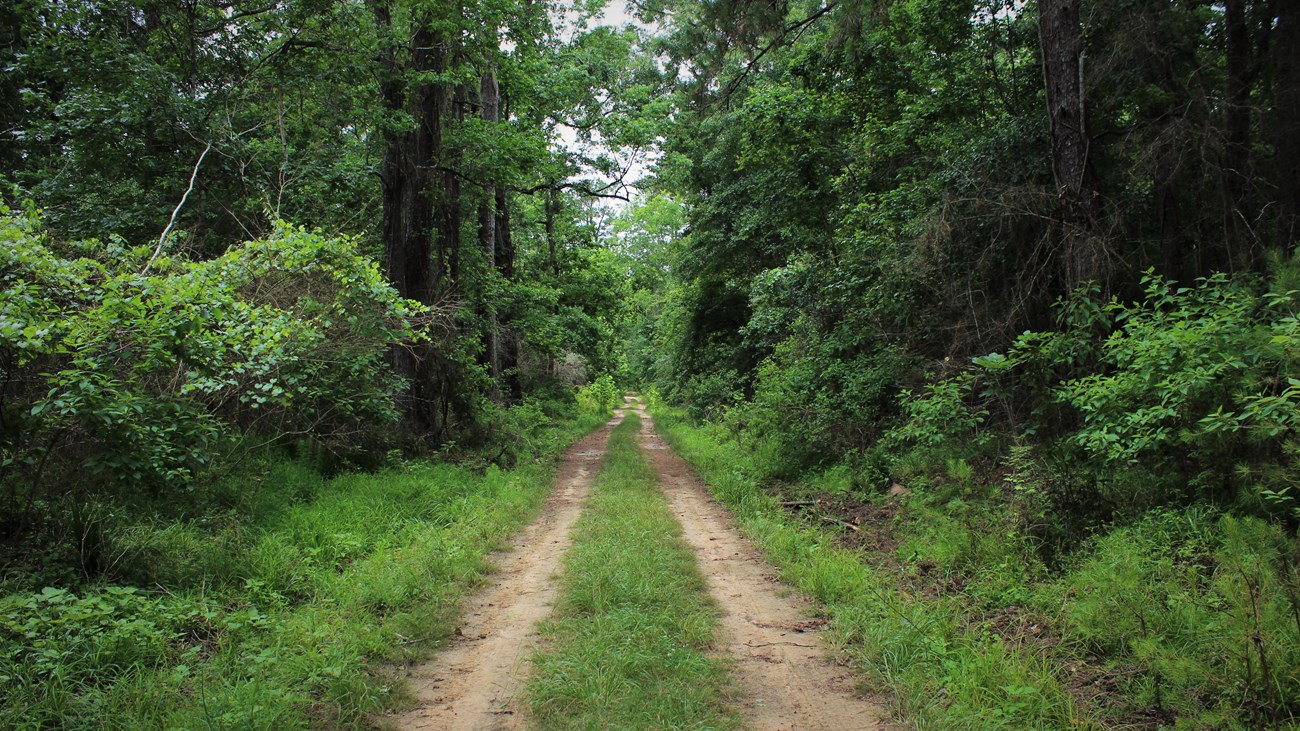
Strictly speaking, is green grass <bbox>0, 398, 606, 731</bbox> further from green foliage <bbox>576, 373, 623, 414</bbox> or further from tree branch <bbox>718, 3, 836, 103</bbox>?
green foliage <bbox>576, 373, 623, 414</bbox>

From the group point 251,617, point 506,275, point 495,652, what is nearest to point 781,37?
point 495,652

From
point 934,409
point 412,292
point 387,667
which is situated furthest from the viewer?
point 412,292

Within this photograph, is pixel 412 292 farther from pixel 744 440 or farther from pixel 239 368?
pixel 744 440

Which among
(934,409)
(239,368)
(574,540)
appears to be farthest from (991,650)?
(239,368)

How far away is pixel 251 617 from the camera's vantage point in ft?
14.6

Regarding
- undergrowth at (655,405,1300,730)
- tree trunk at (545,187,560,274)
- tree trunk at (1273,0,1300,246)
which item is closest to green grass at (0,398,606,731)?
undergrowth at (655,405,1300,730)

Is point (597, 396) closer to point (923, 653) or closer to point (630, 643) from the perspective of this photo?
point (630, 643)

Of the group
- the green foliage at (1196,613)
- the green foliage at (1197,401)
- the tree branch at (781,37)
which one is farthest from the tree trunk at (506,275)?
the green foliage at (1196,613)

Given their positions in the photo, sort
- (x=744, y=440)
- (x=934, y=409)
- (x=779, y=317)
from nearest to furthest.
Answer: (x=934, y=409) → (x=744, y=440) → (x=779, y=317)

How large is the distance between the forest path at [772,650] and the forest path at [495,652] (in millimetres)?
1362

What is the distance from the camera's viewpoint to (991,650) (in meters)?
3.82

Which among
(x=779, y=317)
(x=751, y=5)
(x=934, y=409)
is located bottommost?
(x=934, y=409)

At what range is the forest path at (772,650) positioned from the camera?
351 cm

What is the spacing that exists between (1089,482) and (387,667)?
558 cm
